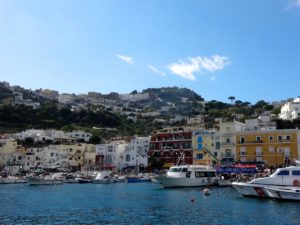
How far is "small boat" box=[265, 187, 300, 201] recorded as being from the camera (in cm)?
4078

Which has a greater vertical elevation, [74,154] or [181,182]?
[74,154]

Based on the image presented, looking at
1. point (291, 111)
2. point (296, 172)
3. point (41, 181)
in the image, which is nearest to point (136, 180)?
point (41, 181)

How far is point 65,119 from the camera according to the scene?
16550 centimetres

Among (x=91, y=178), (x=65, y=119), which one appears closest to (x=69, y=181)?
(x=91, y=178)

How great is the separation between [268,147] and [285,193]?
3974 cm

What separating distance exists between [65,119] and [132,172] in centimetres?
7123

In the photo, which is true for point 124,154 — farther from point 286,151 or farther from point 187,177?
point 187,177

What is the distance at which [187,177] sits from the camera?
64625 millimetres

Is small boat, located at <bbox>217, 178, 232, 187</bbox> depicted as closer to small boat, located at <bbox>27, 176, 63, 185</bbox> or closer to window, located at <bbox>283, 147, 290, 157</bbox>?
window, located at <bbox>283, 147, 290, 157</bbox>

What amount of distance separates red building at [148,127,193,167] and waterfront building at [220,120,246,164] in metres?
8.03

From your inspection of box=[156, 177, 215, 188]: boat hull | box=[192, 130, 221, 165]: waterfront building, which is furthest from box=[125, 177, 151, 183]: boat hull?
box=[156, 177, 215, 188]: boat hull

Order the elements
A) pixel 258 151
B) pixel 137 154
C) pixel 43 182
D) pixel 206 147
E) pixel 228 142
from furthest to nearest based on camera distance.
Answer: pixel 137 154
pixel 206 147
pixel 43 182
pixel 228 142
pixel 258 151

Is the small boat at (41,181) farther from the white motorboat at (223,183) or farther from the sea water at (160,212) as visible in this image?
the sea water at (160,212)

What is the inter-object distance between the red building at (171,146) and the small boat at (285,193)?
47304mm
